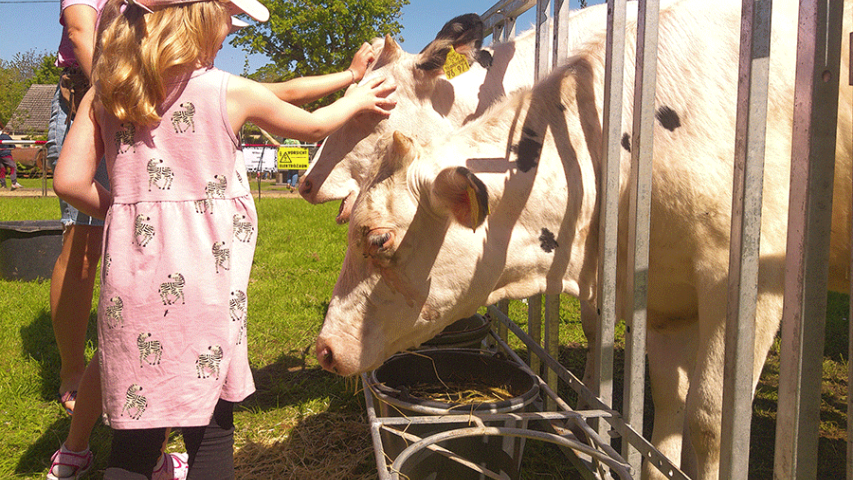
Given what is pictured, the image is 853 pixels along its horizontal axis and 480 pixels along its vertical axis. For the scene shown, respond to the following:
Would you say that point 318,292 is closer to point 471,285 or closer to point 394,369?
point 394,369

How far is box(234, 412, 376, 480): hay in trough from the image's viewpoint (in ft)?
8.98

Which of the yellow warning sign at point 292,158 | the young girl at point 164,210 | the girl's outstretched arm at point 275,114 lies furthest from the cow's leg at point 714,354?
the yellow warning sign at point 292,158

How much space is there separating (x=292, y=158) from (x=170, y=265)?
12.7 m

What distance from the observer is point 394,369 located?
268 centimetres

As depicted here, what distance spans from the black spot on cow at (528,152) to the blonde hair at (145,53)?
3.44 feet

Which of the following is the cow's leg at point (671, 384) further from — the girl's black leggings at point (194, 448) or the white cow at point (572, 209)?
the girl's black leggings at point (194, 448)

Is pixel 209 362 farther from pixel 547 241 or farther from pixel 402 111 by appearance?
pixel 402 111

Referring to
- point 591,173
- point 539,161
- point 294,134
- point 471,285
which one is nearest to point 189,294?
point 294,134

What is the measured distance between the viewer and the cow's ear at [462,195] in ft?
6.01

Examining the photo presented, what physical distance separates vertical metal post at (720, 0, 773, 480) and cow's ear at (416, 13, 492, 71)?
2.29m

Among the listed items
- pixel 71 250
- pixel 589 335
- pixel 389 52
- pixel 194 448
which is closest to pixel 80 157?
pixel 194 448

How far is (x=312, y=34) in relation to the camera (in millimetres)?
31109

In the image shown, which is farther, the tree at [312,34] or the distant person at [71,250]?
the tree at [312,34]

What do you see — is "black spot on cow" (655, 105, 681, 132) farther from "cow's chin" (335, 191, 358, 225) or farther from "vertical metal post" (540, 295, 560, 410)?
"cow's chin" (335, 191, 358, 225)
